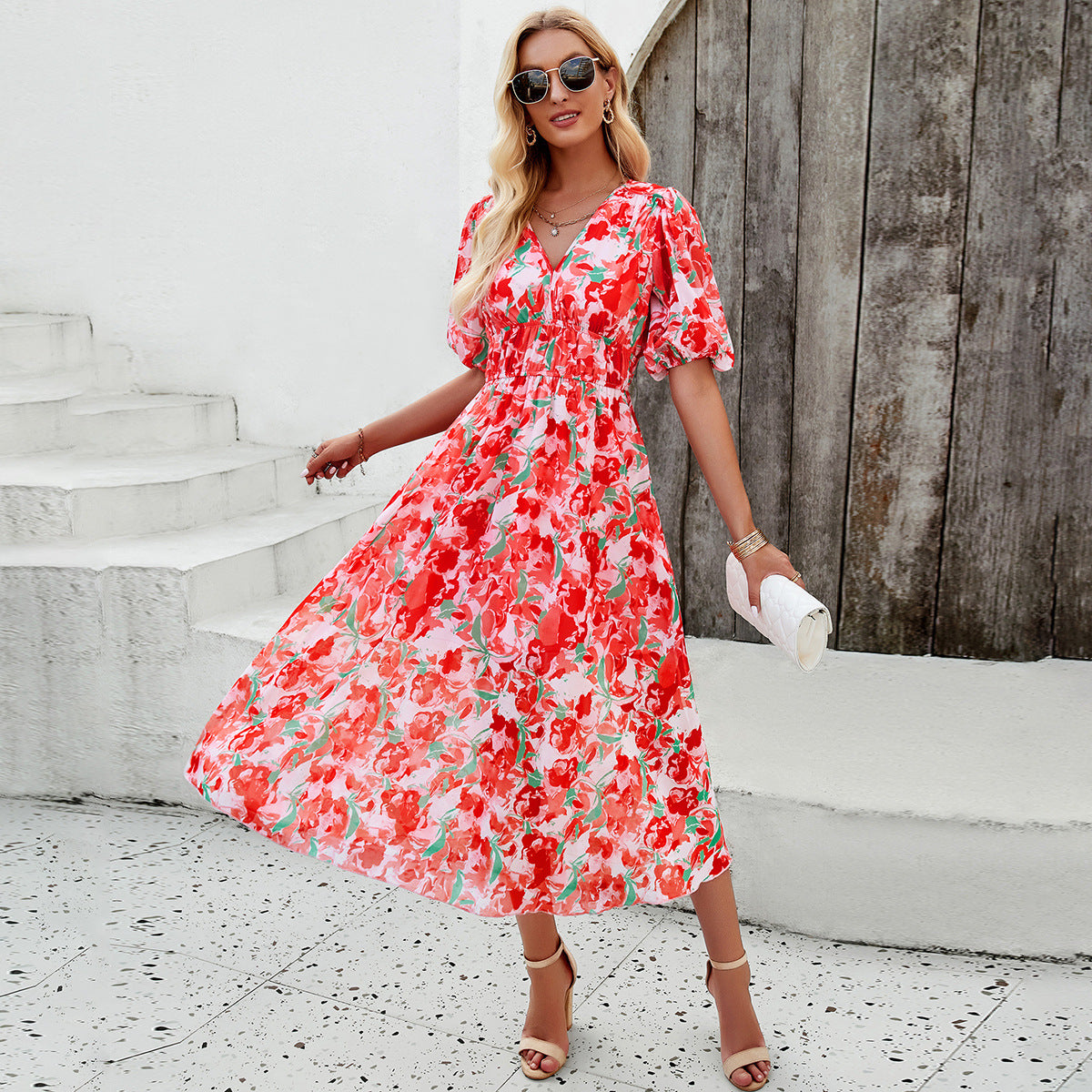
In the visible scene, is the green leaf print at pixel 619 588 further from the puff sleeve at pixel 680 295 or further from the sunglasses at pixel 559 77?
the sunglasses at pixel 559 77

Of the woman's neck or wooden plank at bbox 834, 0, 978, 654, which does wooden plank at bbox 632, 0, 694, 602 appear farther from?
the woman's neck

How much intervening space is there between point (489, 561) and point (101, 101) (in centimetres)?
291

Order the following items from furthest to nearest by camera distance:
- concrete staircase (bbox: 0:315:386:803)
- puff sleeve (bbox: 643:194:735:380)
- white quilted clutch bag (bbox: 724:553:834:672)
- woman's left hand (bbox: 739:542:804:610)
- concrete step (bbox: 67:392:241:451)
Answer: concrete step (bbox: 67:392:241:451)
concrete staircase (bbox: 0:315:386:803)
puff sleeve (bbox: 643:194:735:380)
woman's left hand (bbox: 739:542:804:610)
white quilted clutch bag (bbox: 724:553:834:672)

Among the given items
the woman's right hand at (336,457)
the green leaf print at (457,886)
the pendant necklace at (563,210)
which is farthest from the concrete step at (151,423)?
the green leaf print at (457,886)

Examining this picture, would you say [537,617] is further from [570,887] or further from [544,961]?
[544,961]

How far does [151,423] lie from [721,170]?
1.99 m

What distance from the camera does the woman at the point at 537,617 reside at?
189 cm

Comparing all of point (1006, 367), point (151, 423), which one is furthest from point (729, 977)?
point (151, 423)

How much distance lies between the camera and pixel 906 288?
311cm

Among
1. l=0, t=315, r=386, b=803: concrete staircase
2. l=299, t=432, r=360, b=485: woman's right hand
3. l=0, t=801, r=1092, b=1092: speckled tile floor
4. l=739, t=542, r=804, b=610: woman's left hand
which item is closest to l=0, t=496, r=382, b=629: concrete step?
l=0, t=315, r=386, b=803: concrete staircase

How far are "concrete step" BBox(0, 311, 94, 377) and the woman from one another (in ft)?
8.16

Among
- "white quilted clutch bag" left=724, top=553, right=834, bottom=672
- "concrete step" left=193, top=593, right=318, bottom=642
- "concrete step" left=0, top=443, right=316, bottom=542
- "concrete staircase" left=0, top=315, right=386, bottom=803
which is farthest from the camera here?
"concrete step" left=0, top=443, right=316, bottom=542

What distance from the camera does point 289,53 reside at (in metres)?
3.58

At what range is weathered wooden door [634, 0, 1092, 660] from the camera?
9.74 ft
